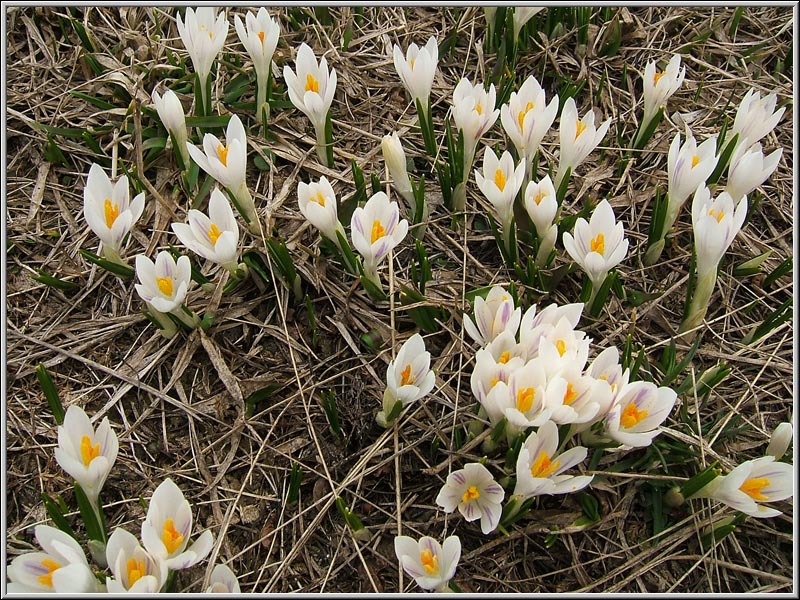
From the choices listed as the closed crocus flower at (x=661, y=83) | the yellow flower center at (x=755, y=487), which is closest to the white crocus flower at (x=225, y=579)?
the yellow flower center at (x=755, y=487)

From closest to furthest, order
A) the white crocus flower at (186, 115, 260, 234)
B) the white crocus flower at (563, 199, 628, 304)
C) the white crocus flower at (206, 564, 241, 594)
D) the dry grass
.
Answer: the white crocus flower at (206, 564, 241, 594), the dry grass, the white crocus flower at (563, 199, 628, 304), the white crocus flower at (186, 115, 260, 234)

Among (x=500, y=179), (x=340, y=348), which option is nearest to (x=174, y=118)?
(x=340, y=348)

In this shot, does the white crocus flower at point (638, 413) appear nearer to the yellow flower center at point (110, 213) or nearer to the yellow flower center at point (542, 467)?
the yellow flower center at point (542, 467)

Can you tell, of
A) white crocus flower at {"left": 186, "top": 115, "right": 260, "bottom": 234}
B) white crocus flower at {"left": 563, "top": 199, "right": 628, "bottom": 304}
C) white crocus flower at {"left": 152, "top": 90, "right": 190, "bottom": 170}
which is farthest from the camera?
white crocus flower at {"left": 152, "top": 90, "right": 190, "bottom": 170}

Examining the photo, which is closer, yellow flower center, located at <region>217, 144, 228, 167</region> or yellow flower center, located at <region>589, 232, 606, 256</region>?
yellow flower center, located at <region>589, 232, 606, 256</region>

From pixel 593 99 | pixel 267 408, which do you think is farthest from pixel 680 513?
pixel 593 99

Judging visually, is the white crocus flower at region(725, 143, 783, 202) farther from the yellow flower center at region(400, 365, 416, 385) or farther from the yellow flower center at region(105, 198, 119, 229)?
the yellow flower center at region(105, 198, 119, 229)

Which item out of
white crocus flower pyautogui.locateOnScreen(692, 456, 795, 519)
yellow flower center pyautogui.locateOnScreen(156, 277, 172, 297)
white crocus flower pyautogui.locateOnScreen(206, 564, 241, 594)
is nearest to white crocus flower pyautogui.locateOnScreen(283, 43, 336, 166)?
yellow flower center pyautogui.locateOnScreen(156, 277, 172, 297)
